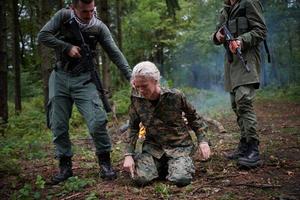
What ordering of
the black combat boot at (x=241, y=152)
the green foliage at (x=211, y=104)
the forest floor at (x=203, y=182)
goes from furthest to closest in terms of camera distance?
the green foliage at (x=211, y=104)
the black combat boot at (x=241, y=152)
the forest floor at (x=203, y=182)

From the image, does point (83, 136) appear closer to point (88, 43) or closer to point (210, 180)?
point (88, 43)

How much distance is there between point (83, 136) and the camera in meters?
8.95

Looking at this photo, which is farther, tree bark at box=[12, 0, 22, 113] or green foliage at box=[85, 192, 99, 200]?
tree bark at box=[12, 0, 22, 113]

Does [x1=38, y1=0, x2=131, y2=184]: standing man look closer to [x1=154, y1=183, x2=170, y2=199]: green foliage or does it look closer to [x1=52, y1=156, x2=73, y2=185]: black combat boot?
[x1=52, y1=156, x2=73, y2=185]: black combat boot

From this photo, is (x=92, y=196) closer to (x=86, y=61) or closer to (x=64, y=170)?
(x=64, y=170)

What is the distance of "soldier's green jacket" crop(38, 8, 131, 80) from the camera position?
15.3ft

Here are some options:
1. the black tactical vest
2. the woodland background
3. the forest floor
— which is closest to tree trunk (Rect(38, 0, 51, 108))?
the woodland background

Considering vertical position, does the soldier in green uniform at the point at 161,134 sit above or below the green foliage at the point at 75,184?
above

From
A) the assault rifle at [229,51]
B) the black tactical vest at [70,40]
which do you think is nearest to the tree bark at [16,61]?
the black tactical vest at [70,40]

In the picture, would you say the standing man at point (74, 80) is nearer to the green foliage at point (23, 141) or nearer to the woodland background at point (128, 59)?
the woodland background at point (128, 59)

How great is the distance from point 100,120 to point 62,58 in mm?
905

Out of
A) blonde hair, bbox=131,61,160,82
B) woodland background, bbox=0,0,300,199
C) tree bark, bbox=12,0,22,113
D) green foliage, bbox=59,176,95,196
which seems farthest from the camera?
tree bark, bbox=12,0,22,113

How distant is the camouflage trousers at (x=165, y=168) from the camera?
4.34 meters

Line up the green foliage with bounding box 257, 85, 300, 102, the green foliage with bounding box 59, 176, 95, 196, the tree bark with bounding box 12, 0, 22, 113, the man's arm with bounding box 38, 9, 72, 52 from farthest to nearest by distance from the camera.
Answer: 1. the green foliage with bounding box 257, 85, 300, 102
2. the tree bark with bounding box 12, 0, 22, 113
3. the man's arm with bounding box 38, 9, 72, 52
4. the green foliage with bounding box 59, 176, 95, 196
